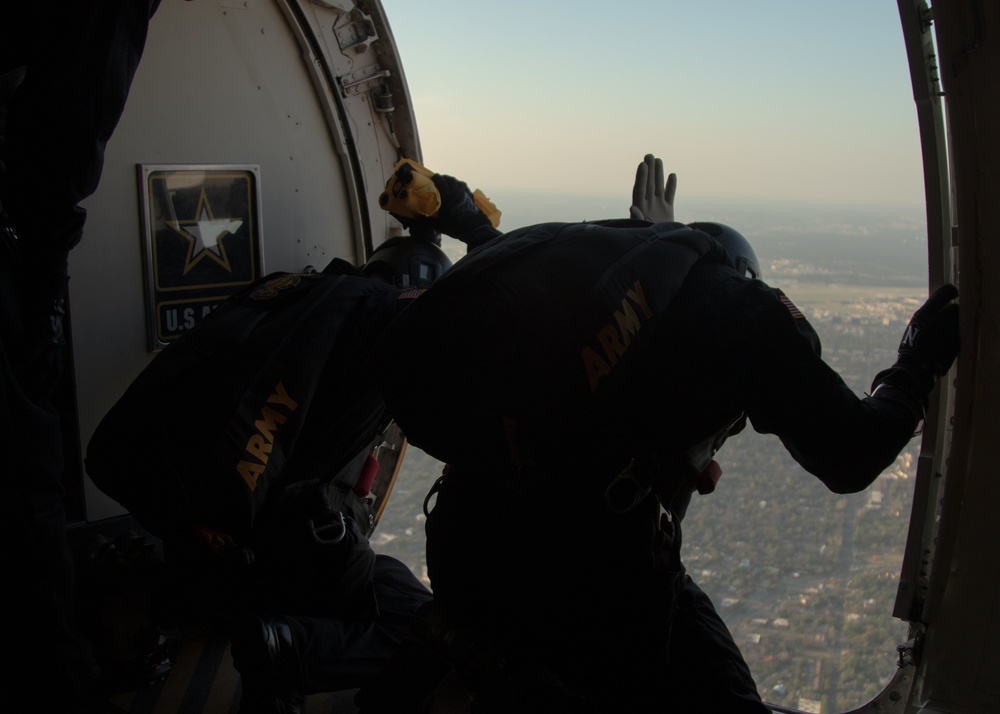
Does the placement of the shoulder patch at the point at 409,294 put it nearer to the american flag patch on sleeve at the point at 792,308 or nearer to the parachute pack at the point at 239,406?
the parachute pack at the point at 239,406

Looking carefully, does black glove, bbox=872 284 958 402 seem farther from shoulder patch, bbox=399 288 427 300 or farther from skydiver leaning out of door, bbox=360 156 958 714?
shoulder patch, bbox=399 288 427 300

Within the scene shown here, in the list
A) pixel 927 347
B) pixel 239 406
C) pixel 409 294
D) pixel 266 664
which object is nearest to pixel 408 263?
pixel 409 294

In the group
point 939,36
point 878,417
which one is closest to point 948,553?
point 878,417

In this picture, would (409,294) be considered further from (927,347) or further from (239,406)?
(927,347)

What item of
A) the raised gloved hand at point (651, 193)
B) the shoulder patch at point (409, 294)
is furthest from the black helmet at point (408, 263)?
the raised gloved hand at point (651, 193)

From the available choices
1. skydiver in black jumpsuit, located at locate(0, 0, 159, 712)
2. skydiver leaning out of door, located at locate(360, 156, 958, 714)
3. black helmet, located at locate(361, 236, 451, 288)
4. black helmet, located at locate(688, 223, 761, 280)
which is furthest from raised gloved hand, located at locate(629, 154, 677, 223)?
skydiver in black jumpsuit, located at locate(0, 0, 159, 712)
